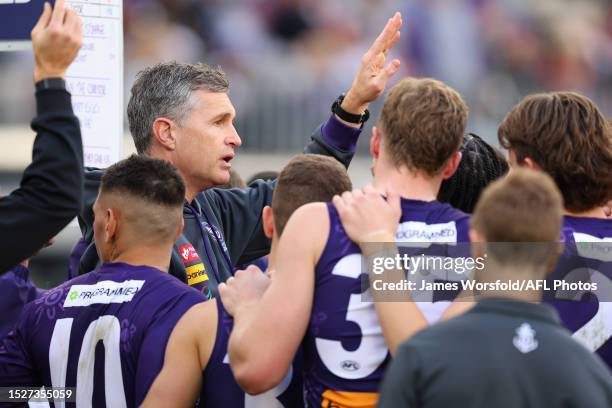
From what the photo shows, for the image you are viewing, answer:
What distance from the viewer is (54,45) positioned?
2.94 meters

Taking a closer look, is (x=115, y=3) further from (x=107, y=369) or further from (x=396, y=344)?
(x=396, y=344)

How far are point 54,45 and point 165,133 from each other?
1.60 m

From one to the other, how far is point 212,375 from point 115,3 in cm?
209

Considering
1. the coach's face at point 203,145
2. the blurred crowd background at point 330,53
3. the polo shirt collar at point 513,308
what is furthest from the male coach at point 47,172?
the blurred crowd background at point 330,53

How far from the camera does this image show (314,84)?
36.6 feet

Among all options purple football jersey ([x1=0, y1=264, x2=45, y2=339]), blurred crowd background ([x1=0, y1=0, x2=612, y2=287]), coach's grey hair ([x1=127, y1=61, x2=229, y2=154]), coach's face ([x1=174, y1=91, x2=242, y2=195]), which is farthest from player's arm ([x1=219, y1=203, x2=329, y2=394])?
blurred crowd background ([x1=0, y1=0, x2=612, y2=287])

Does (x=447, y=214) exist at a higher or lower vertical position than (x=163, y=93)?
higher

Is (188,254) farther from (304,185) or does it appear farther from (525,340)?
(525,340)

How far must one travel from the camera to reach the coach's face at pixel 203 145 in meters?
4.48

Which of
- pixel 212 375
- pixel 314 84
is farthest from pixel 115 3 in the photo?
pixel 314 84

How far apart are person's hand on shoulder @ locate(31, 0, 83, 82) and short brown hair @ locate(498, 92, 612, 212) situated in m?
1.45

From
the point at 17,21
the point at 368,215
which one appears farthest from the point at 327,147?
the point at 368,215

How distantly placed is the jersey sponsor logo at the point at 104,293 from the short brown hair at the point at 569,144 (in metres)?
1.36

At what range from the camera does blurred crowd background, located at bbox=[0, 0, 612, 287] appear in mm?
10812
